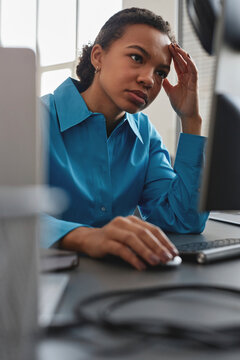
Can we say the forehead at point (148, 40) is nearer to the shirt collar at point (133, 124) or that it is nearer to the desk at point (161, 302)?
the shirt collar at point (133, 124)

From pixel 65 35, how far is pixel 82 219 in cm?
312

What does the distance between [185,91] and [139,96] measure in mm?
229

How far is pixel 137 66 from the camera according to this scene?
111cm

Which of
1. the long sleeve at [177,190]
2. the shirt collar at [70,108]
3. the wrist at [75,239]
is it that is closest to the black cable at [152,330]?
the wrist at [75,239]

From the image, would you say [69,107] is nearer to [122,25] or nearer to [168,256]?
[122,25]

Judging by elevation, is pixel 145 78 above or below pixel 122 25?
below

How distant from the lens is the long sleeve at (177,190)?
1.03 m

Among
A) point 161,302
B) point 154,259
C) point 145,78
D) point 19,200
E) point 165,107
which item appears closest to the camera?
point 19,200

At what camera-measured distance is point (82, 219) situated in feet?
3.63

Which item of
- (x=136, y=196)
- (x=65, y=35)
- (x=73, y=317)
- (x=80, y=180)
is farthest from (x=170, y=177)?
(x=65, y=35)

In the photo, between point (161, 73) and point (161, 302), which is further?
point (161, 73)

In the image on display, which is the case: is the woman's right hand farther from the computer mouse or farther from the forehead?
the forehead

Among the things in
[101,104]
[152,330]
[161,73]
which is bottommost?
[152,330]

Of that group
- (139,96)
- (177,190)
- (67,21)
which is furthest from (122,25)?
(67,21)
